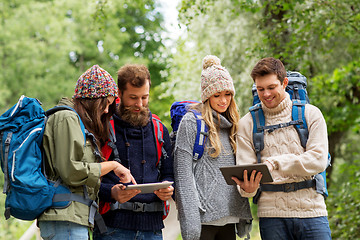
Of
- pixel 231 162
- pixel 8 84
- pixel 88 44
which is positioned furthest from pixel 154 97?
pixel 231 162

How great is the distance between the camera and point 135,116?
3529 mm

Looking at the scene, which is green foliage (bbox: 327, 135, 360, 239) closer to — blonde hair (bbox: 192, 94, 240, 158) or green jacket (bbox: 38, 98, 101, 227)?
blonde hair (bbox: 192, 94, 240, 158)

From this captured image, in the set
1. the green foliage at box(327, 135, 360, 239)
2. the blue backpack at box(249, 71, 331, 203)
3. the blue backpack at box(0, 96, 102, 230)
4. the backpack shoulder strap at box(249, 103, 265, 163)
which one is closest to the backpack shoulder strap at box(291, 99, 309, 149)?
the blue backpack at box(249, 71, 331, 203)

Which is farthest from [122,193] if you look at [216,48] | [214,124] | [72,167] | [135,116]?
[216,48]

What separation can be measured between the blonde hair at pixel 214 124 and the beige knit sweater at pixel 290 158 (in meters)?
0.14

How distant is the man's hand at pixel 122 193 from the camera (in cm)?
323

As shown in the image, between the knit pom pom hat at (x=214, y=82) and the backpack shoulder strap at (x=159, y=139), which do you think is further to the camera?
the knit pom pom hat at (x=214, y=82)

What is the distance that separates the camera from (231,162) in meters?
3.67

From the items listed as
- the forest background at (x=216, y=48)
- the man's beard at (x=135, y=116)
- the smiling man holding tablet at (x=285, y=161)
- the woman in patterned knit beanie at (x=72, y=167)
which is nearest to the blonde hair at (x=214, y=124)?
the smiling man holding tablet at (x=285, y=161)

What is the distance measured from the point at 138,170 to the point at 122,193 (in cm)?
27

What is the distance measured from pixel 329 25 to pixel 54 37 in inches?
525

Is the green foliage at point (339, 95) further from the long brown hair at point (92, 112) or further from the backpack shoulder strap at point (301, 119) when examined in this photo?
the long brown hair at point (92, 112)

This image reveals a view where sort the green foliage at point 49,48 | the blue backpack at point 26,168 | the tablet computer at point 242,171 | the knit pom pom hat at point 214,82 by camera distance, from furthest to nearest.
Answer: the green foliage at point 49,48
the knit pom pom hat at point 214,82
the tablet computer at point 242,171
the blue backpack at point 26,168

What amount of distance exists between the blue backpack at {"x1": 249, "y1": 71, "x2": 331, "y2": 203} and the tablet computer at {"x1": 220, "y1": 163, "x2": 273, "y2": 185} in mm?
257
